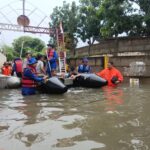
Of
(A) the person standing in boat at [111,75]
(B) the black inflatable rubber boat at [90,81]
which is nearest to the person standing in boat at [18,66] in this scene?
(B) the black inflatable rubber boat at [90,81]

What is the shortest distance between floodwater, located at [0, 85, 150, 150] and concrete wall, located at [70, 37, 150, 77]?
6.70 metres

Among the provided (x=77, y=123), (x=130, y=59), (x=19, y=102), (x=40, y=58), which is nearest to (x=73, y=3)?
A: (x=130, y=59)

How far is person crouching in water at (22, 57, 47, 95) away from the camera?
405 inches

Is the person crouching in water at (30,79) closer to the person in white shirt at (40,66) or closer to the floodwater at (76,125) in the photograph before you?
the floodwater at (76,125)

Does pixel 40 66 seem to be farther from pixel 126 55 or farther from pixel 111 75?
pixel 126 55

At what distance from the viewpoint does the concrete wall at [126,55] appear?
614 inches

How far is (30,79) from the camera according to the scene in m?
10.5

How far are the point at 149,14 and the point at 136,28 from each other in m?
1.71

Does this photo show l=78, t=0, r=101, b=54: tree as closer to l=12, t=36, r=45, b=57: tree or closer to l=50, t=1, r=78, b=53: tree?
l=50, t=1, r=78, b=53: tree

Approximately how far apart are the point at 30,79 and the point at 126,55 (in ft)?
26.6

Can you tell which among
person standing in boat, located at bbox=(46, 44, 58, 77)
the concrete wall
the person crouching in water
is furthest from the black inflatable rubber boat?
the concrete wall

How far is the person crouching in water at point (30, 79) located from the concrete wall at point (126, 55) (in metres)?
5.99

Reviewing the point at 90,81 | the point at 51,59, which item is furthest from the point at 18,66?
the point at 90,81

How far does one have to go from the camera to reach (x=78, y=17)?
3219cm
